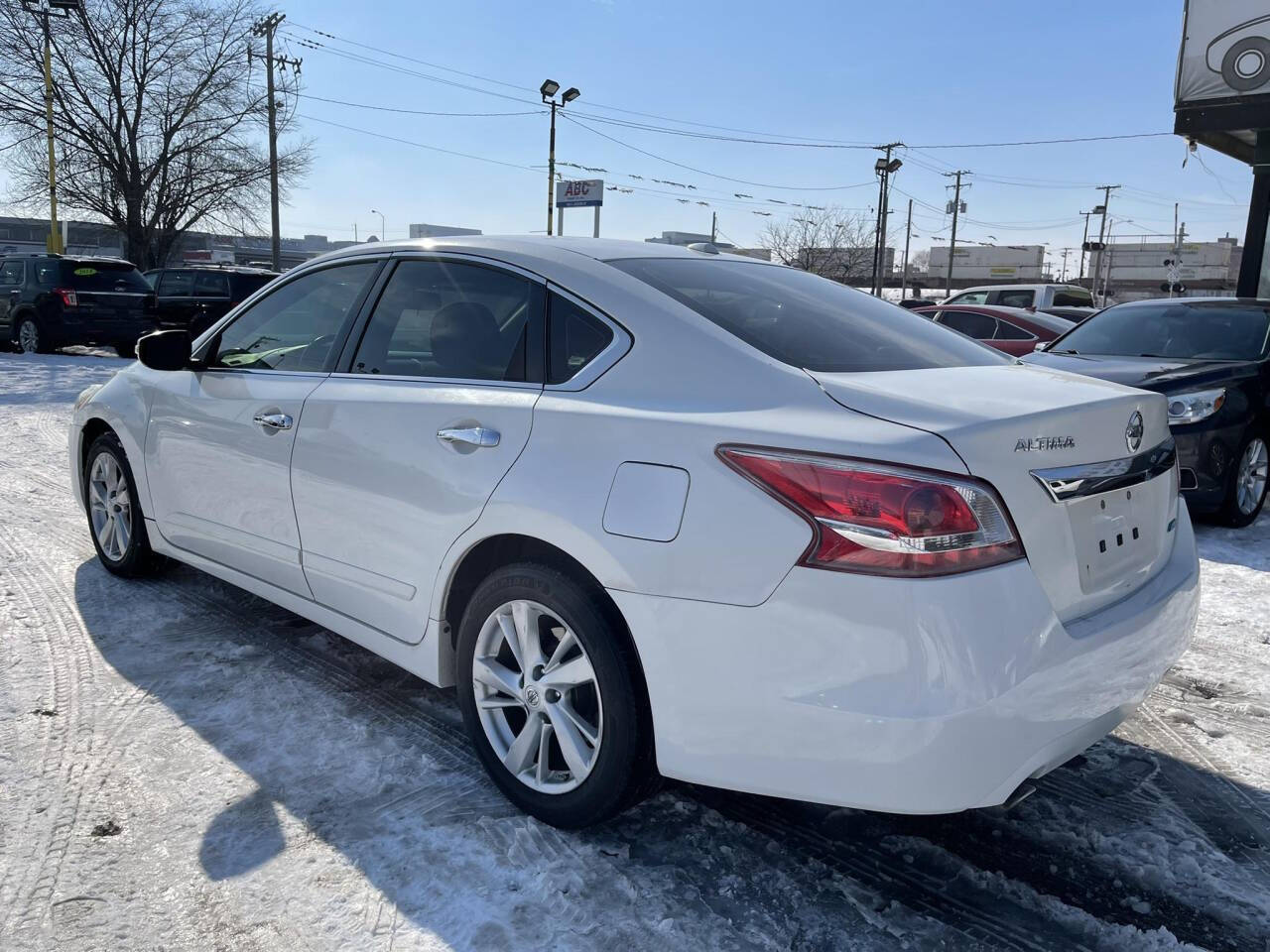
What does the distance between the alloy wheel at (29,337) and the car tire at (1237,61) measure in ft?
61.5

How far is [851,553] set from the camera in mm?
1970

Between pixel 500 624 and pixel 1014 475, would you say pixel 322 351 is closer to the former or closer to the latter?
pixel 500 624

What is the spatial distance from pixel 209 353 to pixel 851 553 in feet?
9.80

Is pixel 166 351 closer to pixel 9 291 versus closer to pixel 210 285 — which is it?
pixel 9 291

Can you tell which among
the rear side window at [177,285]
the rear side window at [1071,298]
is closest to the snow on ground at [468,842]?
the rear side window at [177,285]

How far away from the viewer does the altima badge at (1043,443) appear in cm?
209

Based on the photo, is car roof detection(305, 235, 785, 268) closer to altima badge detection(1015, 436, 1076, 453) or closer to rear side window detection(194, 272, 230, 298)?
altima badge detection(1015, 436, 1076, 453)

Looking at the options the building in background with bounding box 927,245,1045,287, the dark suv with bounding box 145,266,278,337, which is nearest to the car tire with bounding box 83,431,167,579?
the dark suv with bounding box 145,266,278,337

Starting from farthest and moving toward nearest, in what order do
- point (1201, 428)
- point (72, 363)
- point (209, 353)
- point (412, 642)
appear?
point (72, 363), point (1201, 428), point (209, 353), point (412, 642)

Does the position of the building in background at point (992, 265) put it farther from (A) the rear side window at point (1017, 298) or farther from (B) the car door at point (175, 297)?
(B) the car door at point (175, 297)

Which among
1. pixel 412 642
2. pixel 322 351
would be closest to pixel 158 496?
pixel 322 351

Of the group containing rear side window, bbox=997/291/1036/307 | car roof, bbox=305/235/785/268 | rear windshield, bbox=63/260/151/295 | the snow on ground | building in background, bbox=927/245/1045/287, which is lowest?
the snow on ground

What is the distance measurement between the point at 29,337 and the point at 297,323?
1587 centimetres

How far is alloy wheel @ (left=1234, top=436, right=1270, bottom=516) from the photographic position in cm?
623
